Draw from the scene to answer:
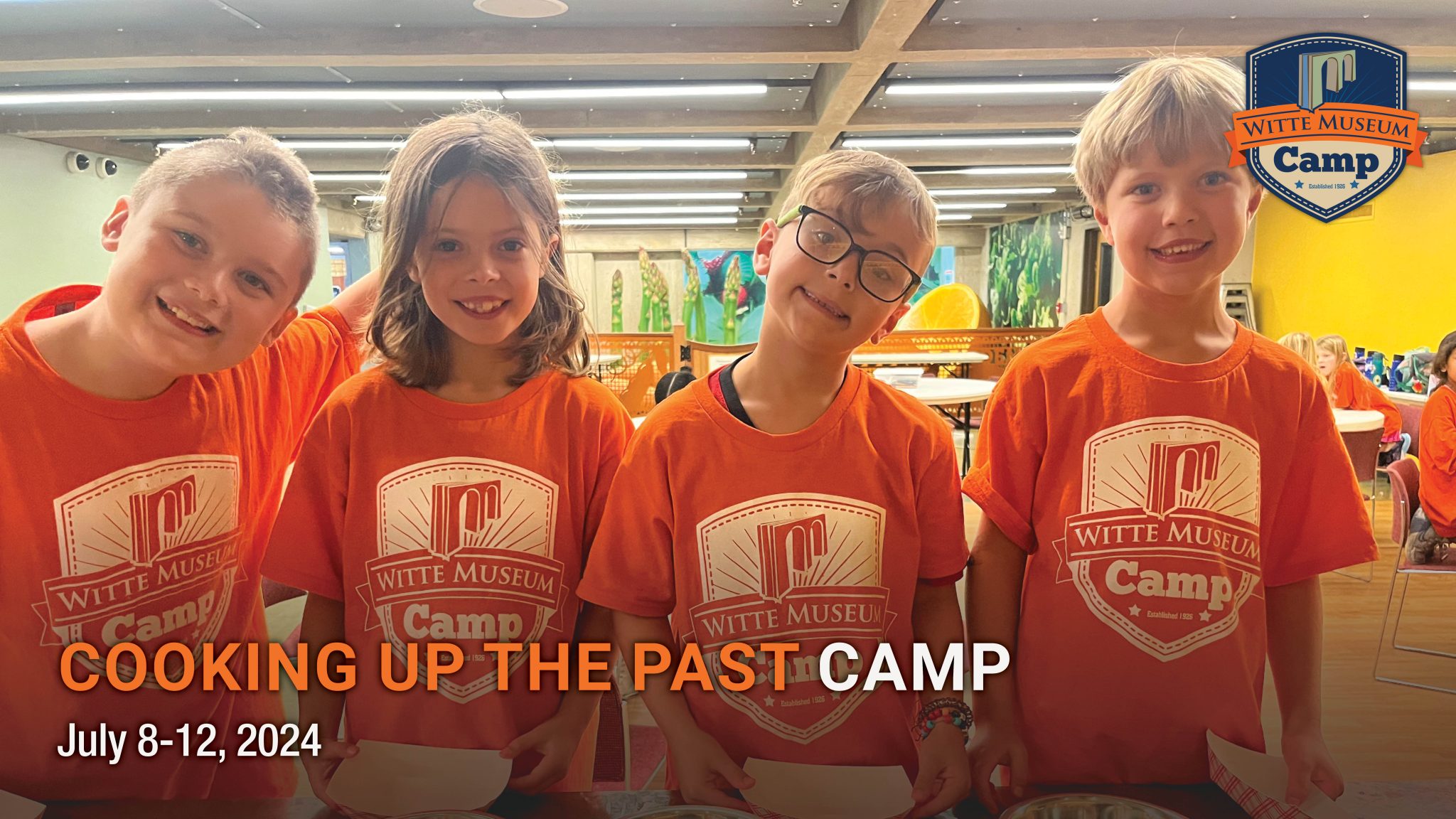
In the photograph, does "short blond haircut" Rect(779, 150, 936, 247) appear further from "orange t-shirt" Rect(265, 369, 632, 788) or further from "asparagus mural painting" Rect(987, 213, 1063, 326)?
"asparagus mural painting" Rect(987, 213, 1063, 326)

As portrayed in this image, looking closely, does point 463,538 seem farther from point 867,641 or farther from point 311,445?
point 867,641

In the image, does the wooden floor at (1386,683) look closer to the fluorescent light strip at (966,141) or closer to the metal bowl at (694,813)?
the metal bowl at (694,813)

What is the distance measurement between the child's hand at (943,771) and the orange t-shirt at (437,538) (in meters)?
0.42

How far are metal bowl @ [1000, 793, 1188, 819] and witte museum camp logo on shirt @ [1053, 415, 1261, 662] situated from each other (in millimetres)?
232

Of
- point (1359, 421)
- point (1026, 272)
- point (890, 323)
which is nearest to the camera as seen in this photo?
point (890, 323)

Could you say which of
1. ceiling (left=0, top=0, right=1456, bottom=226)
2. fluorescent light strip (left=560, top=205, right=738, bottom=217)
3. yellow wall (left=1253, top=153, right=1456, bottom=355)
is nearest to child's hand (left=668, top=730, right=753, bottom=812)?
yellow wall (left=1253, top=153, right=1456, bottom=355)

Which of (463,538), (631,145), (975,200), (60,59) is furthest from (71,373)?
(975,200)

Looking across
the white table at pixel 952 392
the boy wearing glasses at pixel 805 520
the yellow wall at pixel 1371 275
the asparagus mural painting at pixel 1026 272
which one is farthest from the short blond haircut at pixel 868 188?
the asparagus mural painting at pixel 1026 272

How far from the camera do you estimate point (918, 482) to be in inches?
36.2

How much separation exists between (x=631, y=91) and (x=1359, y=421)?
4.49 metres

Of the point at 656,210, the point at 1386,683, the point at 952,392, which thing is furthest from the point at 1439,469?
the point at 656,210

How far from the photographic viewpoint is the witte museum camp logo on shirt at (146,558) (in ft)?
2.84

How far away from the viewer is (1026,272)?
13.7m

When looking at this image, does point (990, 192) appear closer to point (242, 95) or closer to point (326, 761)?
point (242, 95)
